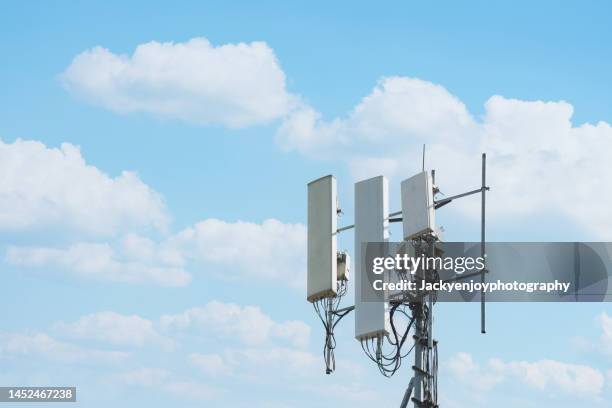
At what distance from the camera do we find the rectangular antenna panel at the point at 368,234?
3347 centimetres

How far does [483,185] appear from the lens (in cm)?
3306

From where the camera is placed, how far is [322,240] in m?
35.4

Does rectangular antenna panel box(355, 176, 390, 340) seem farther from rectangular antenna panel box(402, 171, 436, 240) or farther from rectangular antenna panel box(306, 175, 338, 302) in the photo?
rectangular antenna panel box(306, 175, 338, 302)

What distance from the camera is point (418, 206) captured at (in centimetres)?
3334

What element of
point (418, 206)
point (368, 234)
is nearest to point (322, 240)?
point (368, 234)

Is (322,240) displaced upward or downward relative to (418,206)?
downward

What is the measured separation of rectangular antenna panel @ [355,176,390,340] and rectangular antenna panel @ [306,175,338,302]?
0.97 metres

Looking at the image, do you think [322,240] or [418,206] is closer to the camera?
[418,206]

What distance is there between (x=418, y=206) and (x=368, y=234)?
68.5 inches

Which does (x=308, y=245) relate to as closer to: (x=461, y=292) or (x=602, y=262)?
(x=461, y=292)

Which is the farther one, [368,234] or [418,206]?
[368,234]

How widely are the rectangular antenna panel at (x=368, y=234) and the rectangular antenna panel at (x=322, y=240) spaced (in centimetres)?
97

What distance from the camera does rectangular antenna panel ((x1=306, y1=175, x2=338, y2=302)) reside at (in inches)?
1378

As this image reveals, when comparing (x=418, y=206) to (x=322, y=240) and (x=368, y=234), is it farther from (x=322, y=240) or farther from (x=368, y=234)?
(x=322, y=240)
